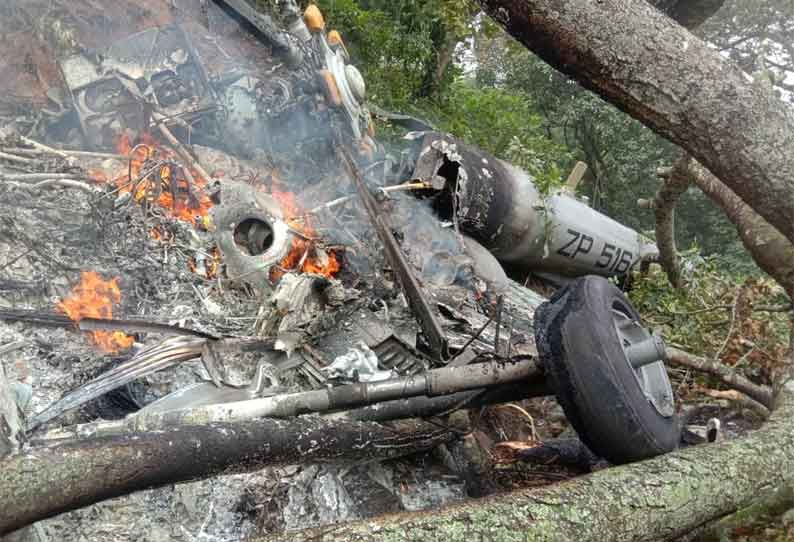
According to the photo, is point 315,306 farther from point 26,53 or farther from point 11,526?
point 26,53

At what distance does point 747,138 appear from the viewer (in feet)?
8.18

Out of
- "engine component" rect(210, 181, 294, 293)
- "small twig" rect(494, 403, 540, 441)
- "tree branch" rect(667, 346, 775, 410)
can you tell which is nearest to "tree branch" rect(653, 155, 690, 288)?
"tree branch" rect(667, 346, 775, 410)

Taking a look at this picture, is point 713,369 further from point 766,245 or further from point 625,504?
point 625,504

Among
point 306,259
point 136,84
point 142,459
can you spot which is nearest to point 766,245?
point 306,259

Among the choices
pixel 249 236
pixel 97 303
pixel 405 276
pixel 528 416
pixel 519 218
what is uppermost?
pixel 405 276

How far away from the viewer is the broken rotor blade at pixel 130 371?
3080 mm

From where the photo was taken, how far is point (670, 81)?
2311mm

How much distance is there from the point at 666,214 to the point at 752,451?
143 inches

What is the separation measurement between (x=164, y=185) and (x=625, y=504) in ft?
14.5

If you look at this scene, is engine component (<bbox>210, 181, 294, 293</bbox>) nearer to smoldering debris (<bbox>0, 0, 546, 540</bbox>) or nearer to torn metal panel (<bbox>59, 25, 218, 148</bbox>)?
smoldering debris (<bbox>0, 0, 546, 540</bbox>)

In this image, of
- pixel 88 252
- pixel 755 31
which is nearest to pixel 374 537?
pixel 88 252

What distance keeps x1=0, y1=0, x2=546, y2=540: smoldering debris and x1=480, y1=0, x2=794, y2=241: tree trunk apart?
123cm

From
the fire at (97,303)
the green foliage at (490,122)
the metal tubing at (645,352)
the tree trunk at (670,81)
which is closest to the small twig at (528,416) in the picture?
the metal tubing at (645,352)

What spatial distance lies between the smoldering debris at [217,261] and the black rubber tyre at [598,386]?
34 cm
